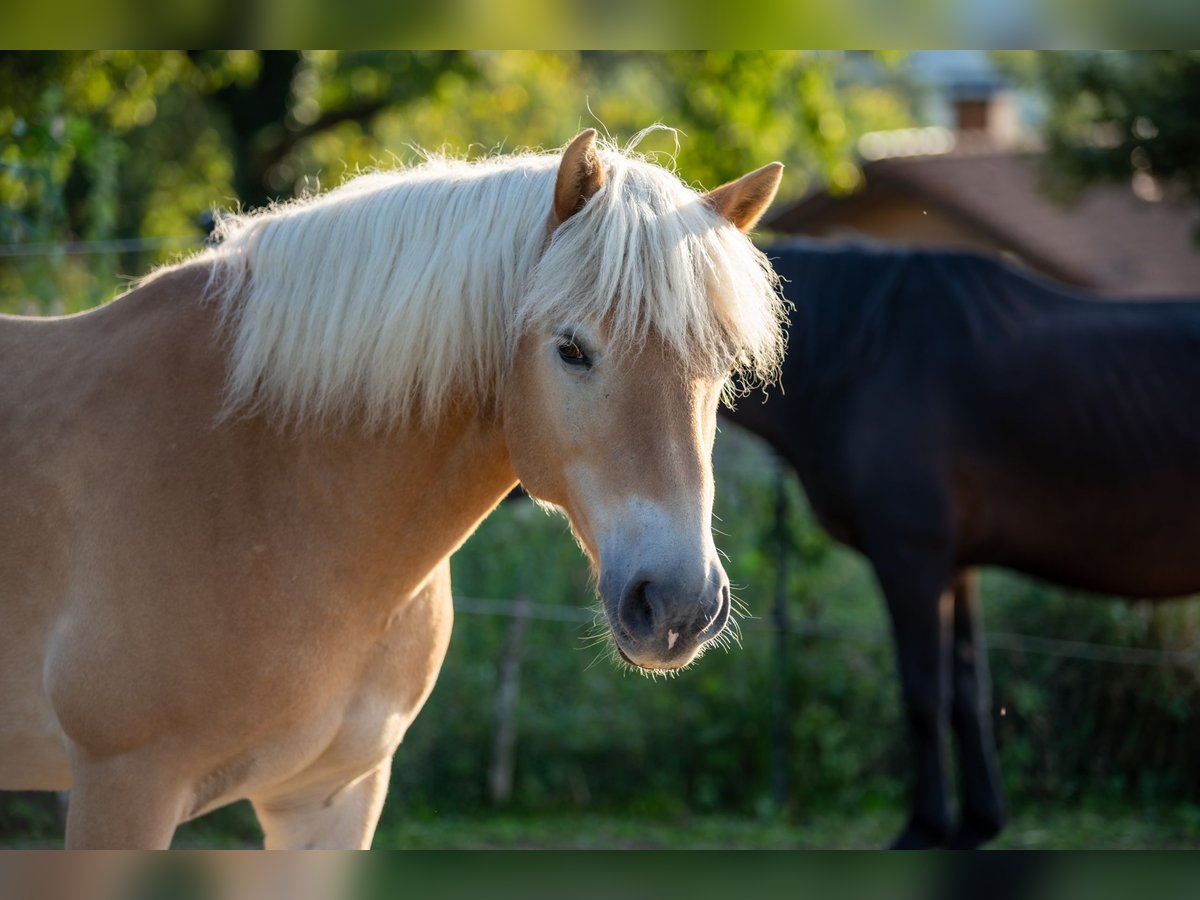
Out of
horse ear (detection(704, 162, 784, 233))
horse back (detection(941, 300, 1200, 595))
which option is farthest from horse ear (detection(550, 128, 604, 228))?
horse back (detection(941, 300, 1200, 595))

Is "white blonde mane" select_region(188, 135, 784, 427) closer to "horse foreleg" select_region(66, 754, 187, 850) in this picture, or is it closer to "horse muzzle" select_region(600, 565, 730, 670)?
"horse muzzle" select_region(600, 565, 730, 670)

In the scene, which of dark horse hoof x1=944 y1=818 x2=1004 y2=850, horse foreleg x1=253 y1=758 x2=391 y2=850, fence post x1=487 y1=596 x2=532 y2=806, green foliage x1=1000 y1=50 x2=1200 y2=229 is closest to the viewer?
horse foreleg x1=253 y1=758 x2=391 y2=850

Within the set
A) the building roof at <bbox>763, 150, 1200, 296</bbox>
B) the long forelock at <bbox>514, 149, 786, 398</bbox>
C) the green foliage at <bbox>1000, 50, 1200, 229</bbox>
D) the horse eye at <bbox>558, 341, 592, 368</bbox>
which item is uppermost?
the building roof at <bbox>763, 150, 1200, 296</bbox>

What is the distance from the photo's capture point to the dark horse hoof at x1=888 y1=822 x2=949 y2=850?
15.3ft

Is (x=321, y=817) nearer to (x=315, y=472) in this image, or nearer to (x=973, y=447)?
(x=315, y=472)

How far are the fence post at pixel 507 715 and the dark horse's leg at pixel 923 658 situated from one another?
6.28 feet

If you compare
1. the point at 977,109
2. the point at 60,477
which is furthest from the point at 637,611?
the point at 977,109

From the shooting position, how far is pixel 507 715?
5910 mm

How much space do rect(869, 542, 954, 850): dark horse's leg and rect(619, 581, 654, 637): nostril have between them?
9.41ft

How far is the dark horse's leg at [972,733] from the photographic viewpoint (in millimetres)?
4828

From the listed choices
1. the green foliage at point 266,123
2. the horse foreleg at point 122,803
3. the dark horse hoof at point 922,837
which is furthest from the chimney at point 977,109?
the horse foreleg at point 122,803

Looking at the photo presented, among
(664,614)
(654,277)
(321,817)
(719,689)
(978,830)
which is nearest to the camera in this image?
(664,614)

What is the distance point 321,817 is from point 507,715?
128 inches

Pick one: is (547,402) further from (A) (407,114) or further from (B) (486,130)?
(B) (486,130)
